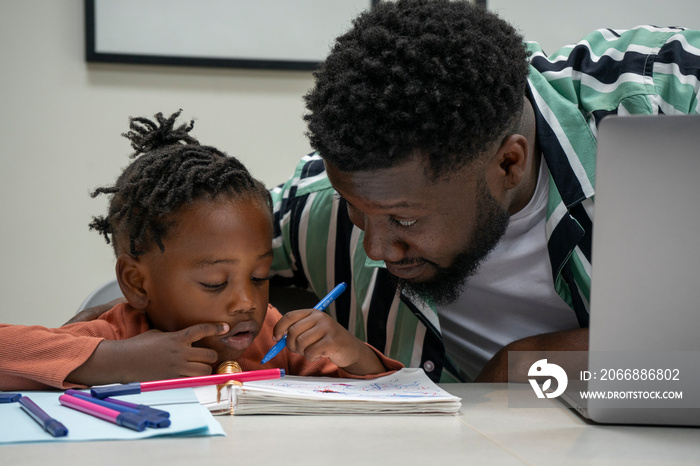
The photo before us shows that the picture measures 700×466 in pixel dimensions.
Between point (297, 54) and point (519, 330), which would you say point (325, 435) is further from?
point (297, 54)

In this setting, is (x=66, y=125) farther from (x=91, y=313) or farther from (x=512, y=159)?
(x=512, y=159)

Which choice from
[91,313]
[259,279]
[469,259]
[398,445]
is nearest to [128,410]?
[398,445]

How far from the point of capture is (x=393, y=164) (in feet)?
2.98

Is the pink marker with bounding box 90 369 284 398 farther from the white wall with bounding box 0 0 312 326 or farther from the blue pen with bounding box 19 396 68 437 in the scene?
the white wall with bounding box 0 0 312 326

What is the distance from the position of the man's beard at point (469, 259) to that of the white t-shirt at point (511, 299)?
10 centimetres

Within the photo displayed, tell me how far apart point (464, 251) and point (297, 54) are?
102cm

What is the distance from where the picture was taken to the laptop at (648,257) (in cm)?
64

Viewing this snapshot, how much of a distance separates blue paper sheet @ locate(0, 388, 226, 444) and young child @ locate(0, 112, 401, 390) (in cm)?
12

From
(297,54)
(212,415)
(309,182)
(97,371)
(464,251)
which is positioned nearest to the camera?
(212,415)

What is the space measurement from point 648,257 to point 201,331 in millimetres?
587

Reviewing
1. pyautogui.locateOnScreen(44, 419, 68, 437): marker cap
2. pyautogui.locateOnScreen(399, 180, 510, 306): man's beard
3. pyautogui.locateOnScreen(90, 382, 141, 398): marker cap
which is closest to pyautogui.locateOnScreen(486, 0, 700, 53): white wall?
pyautogui.locateOnScreen(399, 180, 510, 306): man's beard

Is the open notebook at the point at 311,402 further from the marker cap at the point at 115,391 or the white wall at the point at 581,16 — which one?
the white wall at the point at 581,16

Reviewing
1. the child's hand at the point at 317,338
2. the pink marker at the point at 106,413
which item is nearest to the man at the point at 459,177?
the child's hand at the point at 317,338

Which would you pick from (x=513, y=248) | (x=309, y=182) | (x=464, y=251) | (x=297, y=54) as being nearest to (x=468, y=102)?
(x=464, y=251)
